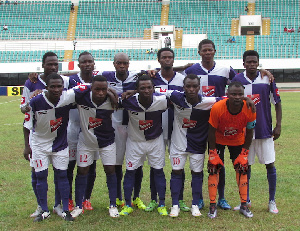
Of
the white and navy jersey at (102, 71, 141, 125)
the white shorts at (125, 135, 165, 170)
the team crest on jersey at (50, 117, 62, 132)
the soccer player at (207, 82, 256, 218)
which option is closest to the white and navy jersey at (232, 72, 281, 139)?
the soccer player at (207, 82, 256, 218)

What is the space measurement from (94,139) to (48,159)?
25.4 inches

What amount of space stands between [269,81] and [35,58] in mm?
33346

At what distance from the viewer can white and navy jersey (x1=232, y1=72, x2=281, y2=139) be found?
5223mm

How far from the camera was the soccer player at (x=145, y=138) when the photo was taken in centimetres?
522

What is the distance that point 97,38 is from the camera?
39.1 m

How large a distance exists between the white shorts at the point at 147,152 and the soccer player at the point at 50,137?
0.85 metres

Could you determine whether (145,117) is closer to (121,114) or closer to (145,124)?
(145,124)

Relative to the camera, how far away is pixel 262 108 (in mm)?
5242

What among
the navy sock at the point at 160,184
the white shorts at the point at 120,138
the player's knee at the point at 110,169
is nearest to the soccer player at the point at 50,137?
the player's knee at the point at 110,169

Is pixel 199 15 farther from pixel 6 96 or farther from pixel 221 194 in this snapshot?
pixel 221 194

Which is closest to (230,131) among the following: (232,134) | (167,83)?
(232,134)

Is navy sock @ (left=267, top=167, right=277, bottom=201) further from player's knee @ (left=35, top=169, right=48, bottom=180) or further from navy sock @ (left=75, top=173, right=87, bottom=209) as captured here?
player's knee @ (left=35, top=169, right=48, bottom=180)

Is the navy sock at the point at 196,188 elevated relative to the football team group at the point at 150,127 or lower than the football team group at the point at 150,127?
lower

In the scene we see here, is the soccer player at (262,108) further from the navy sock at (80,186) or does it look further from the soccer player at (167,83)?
the navy sock at (80,186)
